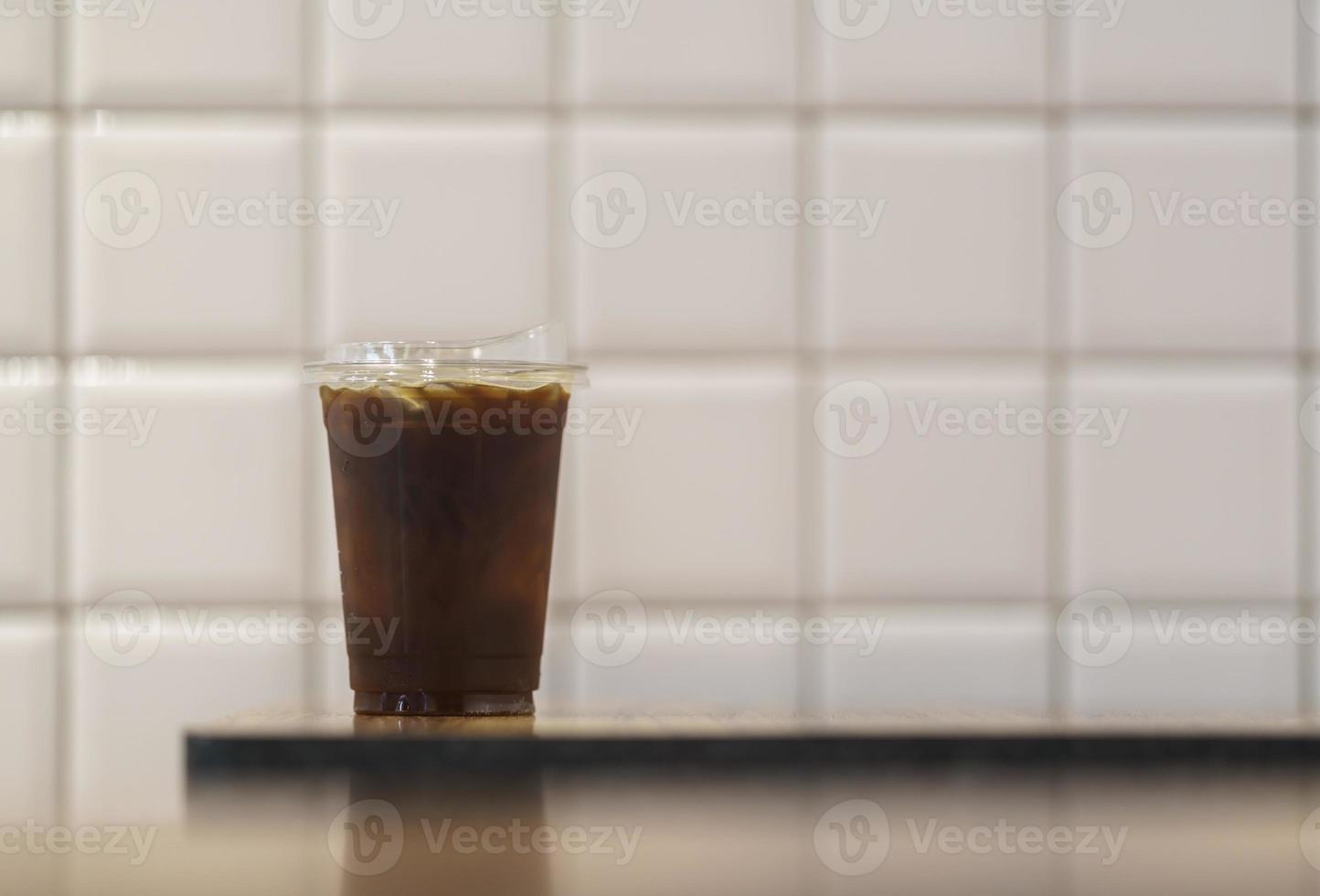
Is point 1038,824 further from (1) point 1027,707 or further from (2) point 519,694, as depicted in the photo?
(1) point 1027,707

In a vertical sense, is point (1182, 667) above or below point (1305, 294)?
below

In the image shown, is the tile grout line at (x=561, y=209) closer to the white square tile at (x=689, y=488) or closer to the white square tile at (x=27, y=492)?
the white square tile at (x=689, y=488)

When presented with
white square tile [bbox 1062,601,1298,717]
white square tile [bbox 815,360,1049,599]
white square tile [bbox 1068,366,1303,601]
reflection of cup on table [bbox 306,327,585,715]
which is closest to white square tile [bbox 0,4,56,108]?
reflection of cup on table [bbox 306,327,585,715]

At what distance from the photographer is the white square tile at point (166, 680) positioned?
4.95ft

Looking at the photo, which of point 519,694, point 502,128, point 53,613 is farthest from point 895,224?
point 53,613

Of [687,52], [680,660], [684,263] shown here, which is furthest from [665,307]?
[680,660]

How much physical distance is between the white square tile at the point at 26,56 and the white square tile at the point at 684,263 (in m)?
0.58

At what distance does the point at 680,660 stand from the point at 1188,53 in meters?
0.85

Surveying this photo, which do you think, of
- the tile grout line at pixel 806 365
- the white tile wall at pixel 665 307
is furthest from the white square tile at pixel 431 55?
the tile grout line at pixel 806 365

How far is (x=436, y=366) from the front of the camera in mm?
959

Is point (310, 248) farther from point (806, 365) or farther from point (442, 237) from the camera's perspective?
point (806, 365)

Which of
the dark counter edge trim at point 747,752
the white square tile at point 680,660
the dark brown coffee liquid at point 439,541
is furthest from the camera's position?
the white square tile at point 680,660

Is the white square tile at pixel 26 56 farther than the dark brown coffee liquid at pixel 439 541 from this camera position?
Yes

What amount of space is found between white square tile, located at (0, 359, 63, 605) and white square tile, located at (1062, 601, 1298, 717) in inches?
43.3
